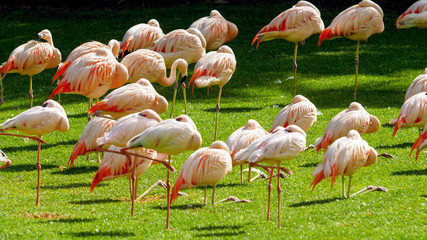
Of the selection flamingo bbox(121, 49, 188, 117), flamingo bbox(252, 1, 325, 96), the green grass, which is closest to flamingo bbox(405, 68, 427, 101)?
the green grass

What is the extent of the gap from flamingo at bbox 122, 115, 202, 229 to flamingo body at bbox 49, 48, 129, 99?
277 centimetres

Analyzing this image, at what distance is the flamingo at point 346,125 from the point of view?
7.60m

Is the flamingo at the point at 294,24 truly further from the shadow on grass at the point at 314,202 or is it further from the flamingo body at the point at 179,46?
the shadow on grass at the point at 314,202

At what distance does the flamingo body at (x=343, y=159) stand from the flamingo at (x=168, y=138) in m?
1.22

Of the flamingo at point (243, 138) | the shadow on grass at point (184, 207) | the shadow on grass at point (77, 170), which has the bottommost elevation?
the shadow on grass at point (77, 170)

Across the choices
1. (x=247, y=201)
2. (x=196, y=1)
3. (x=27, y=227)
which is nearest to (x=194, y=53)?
(x=247, y=201)

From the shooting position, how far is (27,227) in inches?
230

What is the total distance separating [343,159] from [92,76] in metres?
3.57

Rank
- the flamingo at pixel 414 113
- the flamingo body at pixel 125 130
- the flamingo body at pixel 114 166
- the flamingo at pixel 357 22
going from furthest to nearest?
the flamingo at pixel 357 22, the flamingo at pixel 414 113, the flamingo body at pixel 114 166, the flamingo body at pixel 125 130

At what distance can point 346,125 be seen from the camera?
7613 mm

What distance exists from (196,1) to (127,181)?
1106 cm

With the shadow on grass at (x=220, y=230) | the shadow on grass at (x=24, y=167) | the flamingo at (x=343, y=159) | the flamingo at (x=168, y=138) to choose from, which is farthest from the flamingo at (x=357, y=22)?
the shadow on grass at (x=220, y=230)

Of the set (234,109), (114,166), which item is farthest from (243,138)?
(234,109)

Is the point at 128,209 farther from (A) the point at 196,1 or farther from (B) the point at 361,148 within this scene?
(A) the point at 196,1
